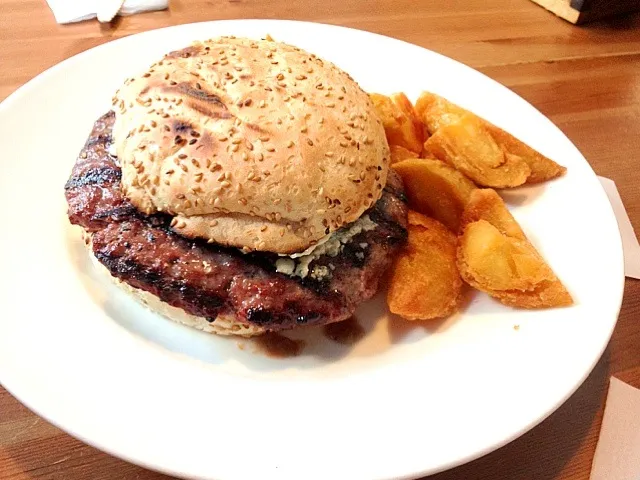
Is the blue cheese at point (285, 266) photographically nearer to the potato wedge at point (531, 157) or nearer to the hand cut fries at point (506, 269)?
the hand cut fries at point (506, 269)

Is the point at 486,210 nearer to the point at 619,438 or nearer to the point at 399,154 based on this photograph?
the point at 399,154

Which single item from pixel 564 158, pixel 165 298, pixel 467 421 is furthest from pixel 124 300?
pixel 564 158

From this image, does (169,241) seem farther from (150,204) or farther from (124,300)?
(124,300)

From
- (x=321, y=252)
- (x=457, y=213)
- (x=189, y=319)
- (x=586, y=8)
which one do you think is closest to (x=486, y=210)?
(x=457, y=213)

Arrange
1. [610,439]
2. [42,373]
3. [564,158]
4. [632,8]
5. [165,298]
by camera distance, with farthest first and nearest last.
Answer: [632,8] < [564,158] < [610,439] < [165,298] < [42,373]

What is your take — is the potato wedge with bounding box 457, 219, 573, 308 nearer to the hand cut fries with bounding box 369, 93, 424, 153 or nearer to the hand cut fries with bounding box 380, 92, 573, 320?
the hand cut fries with bounding box 380, 92, 573, 320

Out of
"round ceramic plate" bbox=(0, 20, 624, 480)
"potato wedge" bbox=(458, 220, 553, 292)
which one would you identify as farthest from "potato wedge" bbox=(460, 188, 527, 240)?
"round ceramic plate" bbox=(0, 20, 624, 480)
